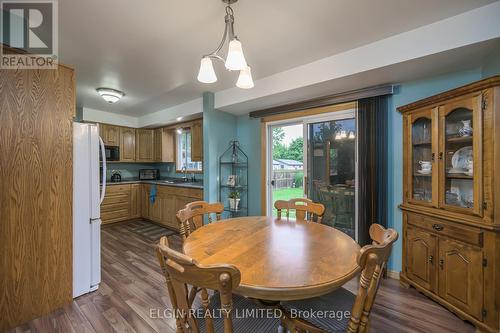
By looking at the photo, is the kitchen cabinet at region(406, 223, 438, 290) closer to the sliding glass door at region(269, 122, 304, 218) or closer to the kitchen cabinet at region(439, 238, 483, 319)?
the kitchen cabinet at region(439, 238, 483, 319)

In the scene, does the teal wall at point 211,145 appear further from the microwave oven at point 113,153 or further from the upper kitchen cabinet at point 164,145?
the microwave oven at point 113,153

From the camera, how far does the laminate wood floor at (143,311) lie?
1649 millimetres

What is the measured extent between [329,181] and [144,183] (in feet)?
13.1

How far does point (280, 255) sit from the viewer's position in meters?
1.17

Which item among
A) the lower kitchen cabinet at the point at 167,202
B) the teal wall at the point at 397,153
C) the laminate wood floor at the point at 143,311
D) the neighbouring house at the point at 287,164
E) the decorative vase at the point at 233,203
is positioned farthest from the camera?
the lower kitchen cabinet at the point at 167,202

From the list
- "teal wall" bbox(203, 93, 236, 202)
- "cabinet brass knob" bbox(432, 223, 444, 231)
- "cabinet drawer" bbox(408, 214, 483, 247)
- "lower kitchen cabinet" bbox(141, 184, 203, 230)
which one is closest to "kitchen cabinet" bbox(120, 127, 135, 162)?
"lower kitchen cabinet" bbox(141, 184, 203, 230)

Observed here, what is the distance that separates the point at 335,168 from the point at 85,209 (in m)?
2.92

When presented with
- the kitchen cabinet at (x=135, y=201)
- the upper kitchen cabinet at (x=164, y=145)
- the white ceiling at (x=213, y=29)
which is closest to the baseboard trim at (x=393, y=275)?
the white ceiling at (x=213, y=29)

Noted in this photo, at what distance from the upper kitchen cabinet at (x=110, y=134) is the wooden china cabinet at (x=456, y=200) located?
518 centimetres

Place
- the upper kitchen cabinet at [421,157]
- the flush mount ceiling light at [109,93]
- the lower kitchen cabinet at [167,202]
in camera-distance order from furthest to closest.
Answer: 1. the lower kitchen cabinet at [167,202]
2. the flush mount ceiling light at [109,93]
3. the upper kitchen cabinet at [421,157]

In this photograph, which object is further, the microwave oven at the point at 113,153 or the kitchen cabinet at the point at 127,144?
the kitchen cabinet at the point at 127,144

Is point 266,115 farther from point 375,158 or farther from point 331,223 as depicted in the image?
point 331,223

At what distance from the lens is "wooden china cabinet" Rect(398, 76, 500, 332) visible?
5.07 ft

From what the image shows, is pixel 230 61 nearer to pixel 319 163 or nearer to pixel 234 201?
pixel 319 163
